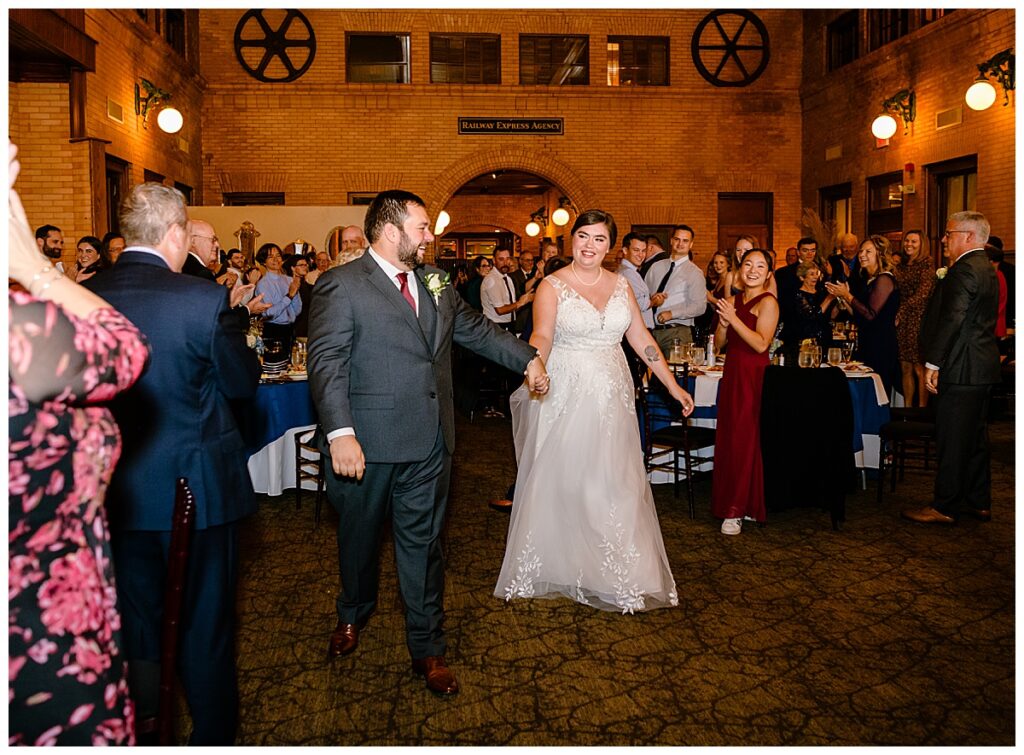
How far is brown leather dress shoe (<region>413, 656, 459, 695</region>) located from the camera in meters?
3.17

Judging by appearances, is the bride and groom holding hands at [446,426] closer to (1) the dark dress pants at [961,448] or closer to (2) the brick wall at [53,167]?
(1) the dark dress pants at [961,448]

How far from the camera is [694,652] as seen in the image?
354 cm

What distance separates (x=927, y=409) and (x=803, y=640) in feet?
10.7

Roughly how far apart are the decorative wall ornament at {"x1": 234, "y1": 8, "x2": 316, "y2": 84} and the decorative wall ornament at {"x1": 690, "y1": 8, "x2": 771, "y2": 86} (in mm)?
6664

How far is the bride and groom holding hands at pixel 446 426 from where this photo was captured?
313cm

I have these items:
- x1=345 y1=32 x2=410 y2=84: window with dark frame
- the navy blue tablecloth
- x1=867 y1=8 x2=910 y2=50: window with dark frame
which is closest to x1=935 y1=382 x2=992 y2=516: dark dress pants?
the navy blue tablecloth

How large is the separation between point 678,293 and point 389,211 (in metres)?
5.39


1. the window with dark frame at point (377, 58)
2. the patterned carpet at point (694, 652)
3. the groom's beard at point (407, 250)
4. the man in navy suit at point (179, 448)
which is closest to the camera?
the man in navy suit at point (179, 448)

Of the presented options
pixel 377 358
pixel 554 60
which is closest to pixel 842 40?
pixel 554 60

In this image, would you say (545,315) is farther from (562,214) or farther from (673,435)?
(562,214)

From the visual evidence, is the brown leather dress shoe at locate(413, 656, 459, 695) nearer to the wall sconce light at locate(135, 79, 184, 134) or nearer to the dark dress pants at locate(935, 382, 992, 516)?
the dark dress pants at locate(935, 382, 992, 516)

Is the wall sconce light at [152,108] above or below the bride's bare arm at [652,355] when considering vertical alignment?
above

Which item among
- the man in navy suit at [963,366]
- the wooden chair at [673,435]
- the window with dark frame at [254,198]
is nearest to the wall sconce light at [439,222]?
the window with dark frame at [254,198]

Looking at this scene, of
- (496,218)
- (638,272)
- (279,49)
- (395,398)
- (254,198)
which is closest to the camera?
(395,398)
